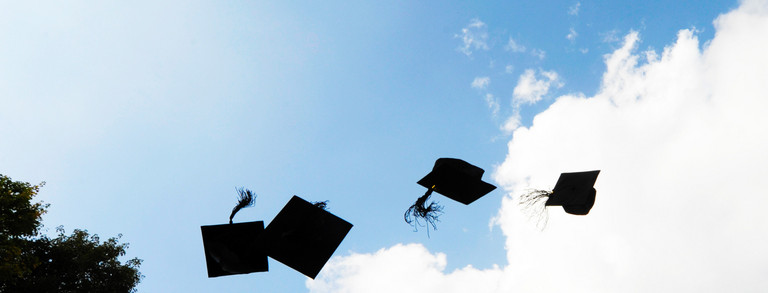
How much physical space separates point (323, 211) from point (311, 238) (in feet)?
1.07

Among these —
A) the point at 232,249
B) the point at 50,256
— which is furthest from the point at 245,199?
the point at 50,256

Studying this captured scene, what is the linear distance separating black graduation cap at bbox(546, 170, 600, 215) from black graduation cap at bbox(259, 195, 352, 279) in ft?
8.61

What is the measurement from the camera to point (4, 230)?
7.15m

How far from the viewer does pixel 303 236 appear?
14.5 ft

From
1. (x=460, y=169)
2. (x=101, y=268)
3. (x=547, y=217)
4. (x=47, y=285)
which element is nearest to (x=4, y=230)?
(x=47, y=285)

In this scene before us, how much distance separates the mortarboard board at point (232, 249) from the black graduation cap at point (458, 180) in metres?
2.21

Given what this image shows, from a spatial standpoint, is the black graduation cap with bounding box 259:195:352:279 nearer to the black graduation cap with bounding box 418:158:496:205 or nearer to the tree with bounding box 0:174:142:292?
the black graduation cap with bounding box 418:158:496:205

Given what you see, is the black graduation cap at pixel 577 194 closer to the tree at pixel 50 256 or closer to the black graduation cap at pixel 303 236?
the black graduation cap at pixel 303 236

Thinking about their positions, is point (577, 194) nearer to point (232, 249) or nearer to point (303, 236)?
point (303, 236)

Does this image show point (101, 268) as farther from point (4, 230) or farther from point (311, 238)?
point (311, 238)

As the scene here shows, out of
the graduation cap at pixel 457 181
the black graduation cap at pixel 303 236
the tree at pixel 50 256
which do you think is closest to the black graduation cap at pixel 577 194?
the graduation cap at pixel 457 181

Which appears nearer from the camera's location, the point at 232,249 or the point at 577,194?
the point at 232,249

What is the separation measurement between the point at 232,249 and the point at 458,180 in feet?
9.40

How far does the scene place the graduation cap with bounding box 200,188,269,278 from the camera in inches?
164
